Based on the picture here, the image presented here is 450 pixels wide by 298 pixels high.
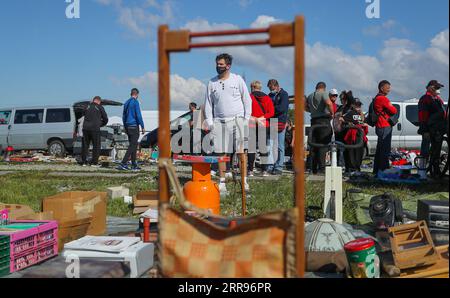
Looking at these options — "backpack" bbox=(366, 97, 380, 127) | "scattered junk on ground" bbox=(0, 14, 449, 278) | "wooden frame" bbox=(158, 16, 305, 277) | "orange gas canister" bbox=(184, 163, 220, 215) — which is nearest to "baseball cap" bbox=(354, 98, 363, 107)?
"backpack" bbox=(366, 97, 380, 127)

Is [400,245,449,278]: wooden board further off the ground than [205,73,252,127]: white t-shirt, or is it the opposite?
[205,73,252,127]: white t-shirt

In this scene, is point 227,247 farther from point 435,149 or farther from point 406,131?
point 406,131

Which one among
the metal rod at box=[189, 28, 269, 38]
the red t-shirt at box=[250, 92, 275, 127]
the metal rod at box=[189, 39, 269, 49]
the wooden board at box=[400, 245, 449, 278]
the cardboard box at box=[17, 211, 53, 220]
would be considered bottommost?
the wooden board at box=[400, 245, 449, 278]

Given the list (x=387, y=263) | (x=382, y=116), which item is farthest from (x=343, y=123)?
(x=387, y=263)

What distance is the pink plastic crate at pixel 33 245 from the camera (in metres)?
3.70

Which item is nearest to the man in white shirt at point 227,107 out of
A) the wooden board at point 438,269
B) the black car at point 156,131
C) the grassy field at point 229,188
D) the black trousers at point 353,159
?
the grassy field at point 229,188

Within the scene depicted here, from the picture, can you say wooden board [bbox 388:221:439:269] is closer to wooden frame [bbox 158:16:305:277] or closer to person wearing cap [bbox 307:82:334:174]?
wooden frame [bbox 158:16:305:277]

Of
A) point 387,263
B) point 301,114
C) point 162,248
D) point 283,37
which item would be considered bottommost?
point 387,263

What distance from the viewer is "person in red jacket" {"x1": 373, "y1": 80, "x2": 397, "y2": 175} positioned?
936 cm

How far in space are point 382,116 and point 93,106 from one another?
7665 millimetres

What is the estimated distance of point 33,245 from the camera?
390 centimetres

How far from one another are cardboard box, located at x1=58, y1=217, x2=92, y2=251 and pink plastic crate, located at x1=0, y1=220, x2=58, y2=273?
0.12 metres

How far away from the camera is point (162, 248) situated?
2596 millimetres
